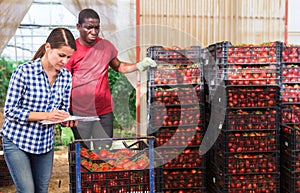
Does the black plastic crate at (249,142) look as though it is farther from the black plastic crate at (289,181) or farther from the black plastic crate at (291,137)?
the black plastic crate at (289,181)

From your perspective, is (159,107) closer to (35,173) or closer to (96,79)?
(96,79)

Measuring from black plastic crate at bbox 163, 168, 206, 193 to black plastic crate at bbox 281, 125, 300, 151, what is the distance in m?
0.74

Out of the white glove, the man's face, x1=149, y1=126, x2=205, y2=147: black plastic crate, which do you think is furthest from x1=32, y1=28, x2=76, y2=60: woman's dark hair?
x1=149, y1=126, x2=205, y2=147: black plastic crate

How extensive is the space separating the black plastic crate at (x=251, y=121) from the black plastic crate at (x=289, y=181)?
1.30 feet

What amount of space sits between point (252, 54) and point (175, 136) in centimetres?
96

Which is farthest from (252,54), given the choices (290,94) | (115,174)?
(115,174)

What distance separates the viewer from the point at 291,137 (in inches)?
127

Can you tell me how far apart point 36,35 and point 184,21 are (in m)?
3.34

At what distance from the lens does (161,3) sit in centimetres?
449

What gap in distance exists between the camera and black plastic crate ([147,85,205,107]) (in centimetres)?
344

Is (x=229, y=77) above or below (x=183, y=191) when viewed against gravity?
above

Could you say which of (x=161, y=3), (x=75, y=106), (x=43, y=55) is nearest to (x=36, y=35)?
(x=161, y=3)

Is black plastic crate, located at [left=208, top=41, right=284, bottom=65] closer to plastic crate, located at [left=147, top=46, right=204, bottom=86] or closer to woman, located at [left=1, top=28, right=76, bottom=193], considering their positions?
plastic crate, located at [left=147, top=46, right=204, bottom=86]

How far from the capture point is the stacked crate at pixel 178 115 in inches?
135
